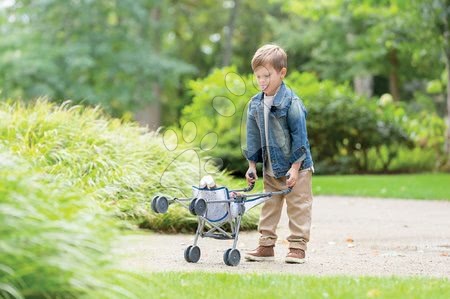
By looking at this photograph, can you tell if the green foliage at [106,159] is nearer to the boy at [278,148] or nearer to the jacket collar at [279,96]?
the boy at [278,148]

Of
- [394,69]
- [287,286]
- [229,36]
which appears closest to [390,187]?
[287,286]

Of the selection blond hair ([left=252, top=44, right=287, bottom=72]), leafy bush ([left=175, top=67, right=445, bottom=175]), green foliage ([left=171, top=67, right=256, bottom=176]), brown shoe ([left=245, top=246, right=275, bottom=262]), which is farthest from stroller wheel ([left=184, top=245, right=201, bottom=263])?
leafy bush ([left=175, top=67, right=445, bottom=175])

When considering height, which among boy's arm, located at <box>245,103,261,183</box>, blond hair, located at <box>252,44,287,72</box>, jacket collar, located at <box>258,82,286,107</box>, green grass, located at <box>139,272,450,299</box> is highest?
blond hair, located at <box>252,44,287,72</box>

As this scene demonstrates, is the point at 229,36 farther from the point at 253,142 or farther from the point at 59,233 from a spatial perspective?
the point at 59,233

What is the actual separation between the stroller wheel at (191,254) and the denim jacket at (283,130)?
772 millimetres

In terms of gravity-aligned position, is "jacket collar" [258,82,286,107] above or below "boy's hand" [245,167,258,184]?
above

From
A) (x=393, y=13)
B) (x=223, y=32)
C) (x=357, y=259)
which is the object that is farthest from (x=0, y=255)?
(x=223, y=32)

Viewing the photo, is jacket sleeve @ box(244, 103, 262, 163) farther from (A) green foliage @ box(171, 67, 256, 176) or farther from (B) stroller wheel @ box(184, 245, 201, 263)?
(A) green foliage @ box(171, 67, 256, 176)

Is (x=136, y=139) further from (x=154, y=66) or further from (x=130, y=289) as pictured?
(x=154, y=66)

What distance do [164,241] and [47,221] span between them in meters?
3.45

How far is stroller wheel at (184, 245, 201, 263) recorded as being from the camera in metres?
5.85

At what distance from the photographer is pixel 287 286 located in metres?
4.70

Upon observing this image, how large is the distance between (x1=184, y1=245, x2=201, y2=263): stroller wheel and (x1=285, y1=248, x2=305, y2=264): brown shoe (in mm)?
636

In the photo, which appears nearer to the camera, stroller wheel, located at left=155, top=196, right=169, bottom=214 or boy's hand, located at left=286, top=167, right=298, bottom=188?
stroller wheel, located at left=155, top=196, right=169, bottom=214
